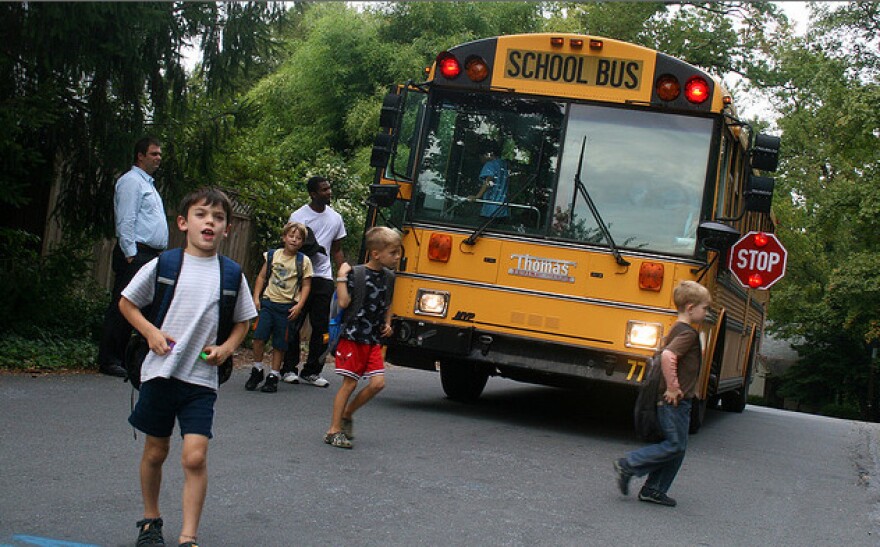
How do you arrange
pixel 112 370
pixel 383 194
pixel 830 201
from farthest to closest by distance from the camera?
pixel 830 201 < pixel 112 370 < pixel 383 194

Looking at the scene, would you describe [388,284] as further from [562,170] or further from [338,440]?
[562,170]

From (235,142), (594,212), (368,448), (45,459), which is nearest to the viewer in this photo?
(45,459)

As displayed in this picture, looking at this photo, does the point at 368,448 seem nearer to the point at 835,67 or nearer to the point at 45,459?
the point at 45,459

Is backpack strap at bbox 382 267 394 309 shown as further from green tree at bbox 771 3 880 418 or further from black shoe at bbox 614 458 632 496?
green tree at bbox 771 3 880 418

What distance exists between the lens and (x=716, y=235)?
9.14 m

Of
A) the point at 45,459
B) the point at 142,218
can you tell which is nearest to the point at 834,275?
the point at 142,218

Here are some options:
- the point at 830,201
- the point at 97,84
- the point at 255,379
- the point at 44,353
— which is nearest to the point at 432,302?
the point at 255,379

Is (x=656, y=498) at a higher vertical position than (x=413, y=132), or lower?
lower

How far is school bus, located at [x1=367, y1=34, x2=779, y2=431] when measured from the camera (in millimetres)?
9359

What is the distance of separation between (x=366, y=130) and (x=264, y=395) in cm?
2085

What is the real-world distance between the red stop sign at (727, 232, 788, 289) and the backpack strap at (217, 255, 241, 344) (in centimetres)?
1023

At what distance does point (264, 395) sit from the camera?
9922 millimetres

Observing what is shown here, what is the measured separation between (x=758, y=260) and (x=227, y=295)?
12.2m

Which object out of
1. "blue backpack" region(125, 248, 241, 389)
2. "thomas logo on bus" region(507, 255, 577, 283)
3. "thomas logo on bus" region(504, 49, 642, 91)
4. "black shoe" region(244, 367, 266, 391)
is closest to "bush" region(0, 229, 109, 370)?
"black shoe" region(244, 367, 266, 391)
